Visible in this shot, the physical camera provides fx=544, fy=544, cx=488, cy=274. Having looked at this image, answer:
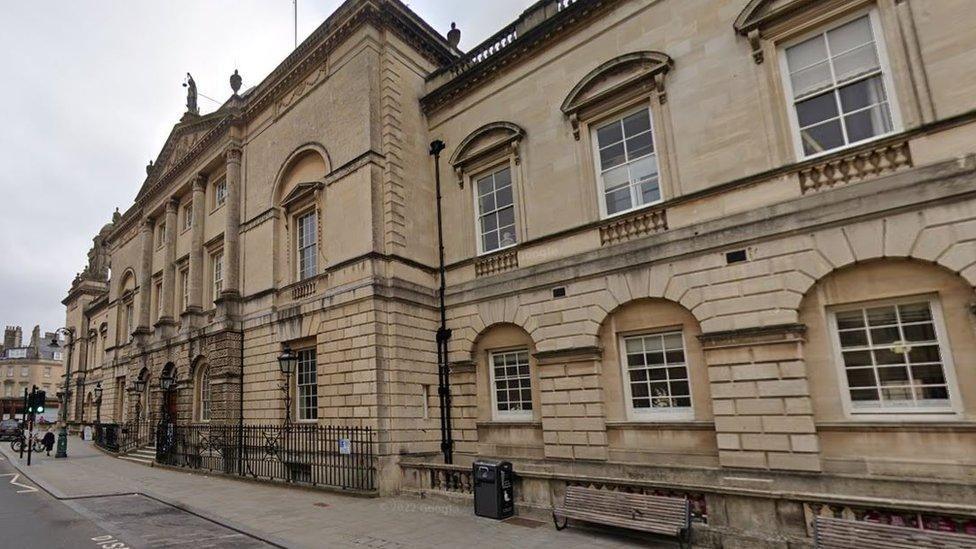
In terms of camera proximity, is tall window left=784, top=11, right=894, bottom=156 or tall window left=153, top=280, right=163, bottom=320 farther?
tall window left=153, top=280, right=163, bottom=320

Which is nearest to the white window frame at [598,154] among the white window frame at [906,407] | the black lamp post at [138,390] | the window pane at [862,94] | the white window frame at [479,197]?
the white window frame at [479,197]

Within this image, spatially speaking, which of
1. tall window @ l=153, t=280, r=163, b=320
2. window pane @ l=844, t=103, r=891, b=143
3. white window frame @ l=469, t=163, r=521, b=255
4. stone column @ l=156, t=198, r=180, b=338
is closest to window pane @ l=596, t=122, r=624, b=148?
white window frame @ l=469, t=163, r=521, b=255

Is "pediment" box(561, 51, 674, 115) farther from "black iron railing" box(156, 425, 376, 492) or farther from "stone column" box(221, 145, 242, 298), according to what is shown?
"stone column" box(221, 145, 242, 298)

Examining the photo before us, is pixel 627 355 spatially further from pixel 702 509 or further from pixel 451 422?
pixel 451 422

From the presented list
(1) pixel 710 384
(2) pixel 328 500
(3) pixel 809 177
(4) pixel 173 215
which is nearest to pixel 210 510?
(2) pixel 328 500

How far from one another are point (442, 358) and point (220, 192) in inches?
514

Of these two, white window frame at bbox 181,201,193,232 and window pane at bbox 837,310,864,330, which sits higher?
white window frame at bbox 181,201,193,232

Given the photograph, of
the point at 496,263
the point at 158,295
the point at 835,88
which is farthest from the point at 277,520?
the point at 158,295

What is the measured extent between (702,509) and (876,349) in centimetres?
371

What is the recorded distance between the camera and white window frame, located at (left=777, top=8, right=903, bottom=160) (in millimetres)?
8570

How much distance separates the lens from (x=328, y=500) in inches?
463

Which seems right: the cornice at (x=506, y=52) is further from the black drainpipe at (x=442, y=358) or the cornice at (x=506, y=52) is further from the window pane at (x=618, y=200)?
the window pane at (x=618, y=200)

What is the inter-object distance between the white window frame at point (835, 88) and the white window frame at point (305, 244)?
39.8ft

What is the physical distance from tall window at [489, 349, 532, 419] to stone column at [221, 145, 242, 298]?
10070mm
